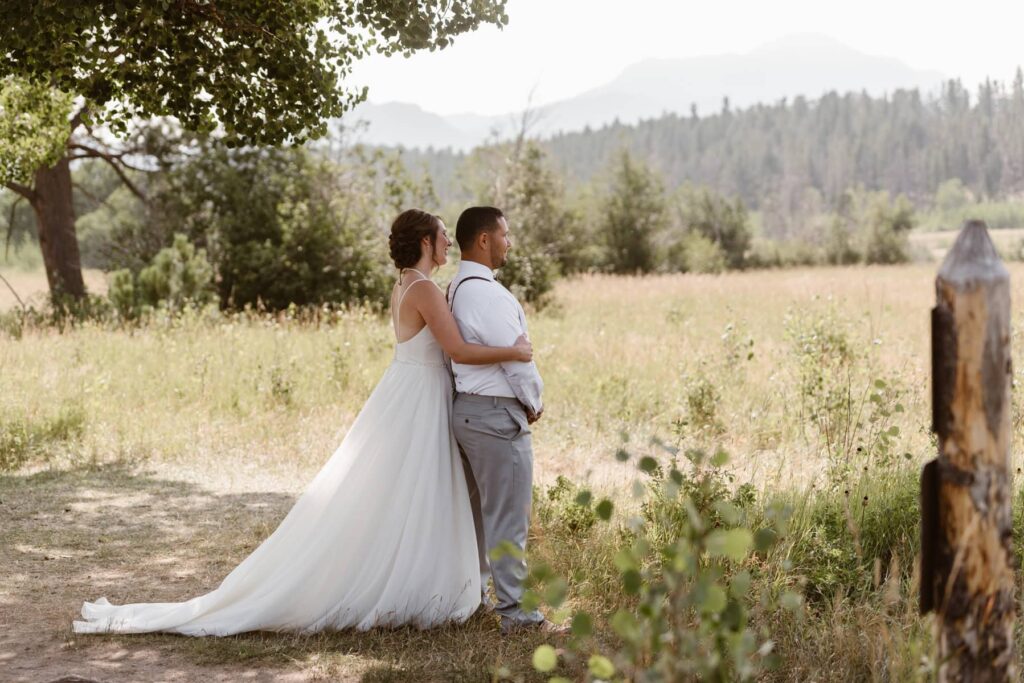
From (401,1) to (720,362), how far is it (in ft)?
20.7

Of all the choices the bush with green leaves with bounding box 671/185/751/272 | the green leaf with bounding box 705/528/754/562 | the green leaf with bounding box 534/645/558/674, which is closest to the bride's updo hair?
the green leaf with bounding box 534/645/558/674

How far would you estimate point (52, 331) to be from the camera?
14836 mm

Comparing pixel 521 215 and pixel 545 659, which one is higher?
pixel 521 215

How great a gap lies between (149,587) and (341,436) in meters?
3.62

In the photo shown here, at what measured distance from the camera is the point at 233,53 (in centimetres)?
802

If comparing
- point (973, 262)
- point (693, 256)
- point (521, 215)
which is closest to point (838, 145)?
point (693, 256)

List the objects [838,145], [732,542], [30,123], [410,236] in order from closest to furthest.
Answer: [732,542] < [410,236] < [30,123] < [838,145]

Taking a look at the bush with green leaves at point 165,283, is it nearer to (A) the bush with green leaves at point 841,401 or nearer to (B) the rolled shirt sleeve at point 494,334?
(A) the bush with green leaves at point 841,401

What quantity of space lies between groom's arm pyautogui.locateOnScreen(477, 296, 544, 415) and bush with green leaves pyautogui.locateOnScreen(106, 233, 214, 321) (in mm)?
13886

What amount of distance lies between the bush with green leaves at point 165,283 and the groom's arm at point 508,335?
547 inches

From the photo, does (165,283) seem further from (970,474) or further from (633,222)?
(633,222)

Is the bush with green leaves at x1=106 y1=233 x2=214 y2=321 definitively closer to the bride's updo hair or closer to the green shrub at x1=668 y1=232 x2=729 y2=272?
the bride's updo hair

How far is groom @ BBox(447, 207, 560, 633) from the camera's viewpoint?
4.73 metres

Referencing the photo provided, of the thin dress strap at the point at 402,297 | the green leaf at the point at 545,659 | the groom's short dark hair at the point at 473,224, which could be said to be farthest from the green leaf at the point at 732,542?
the thin dress strap at the point at 402,297
